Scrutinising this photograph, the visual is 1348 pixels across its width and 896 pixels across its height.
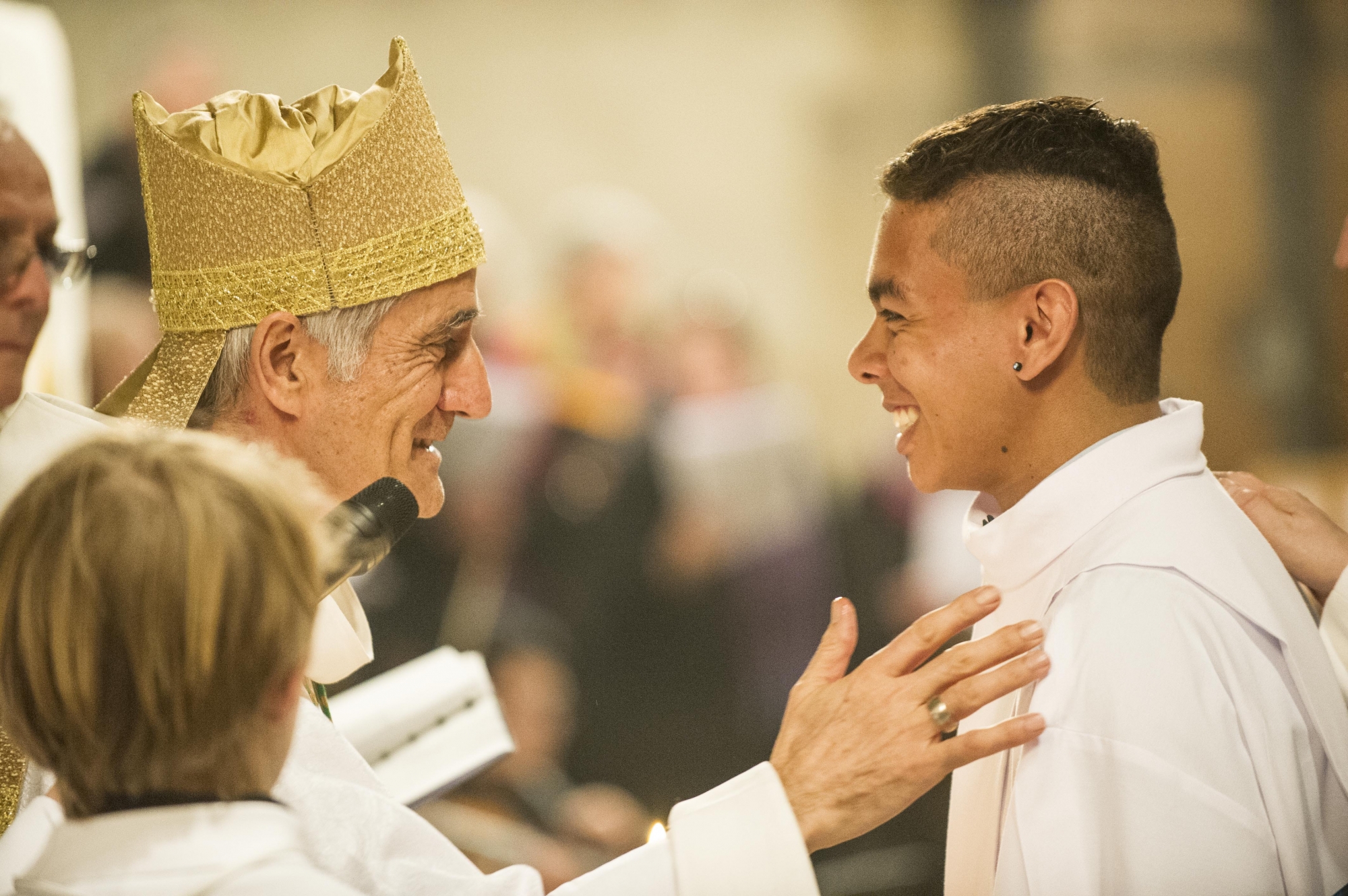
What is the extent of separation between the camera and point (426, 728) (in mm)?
2326

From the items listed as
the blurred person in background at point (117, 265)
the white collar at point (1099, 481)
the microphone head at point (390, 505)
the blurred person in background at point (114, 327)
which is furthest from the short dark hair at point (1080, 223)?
the blurred person in background at point (114, 327)

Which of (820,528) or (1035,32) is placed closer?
(820,528)

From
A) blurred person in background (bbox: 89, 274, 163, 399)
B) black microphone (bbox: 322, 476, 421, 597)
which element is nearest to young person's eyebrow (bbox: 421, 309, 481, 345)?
black microphone (bbox: 322, 476, 421, 597)

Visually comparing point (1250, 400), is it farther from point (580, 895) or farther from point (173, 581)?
point (173, 581)

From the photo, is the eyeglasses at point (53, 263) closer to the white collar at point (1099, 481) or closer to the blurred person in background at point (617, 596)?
the white collar at point (1099, 481)

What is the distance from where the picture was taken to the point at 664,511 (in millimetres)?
5633

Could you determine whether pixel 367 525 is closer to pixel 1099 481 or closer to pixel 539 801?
pixel 1099 481

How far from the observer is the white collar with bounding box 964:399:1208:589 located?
1.77 m

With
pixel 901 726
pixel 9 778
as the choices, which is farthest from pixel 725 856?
pixel 9 778

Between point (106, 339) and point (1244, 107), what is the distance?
6424 millimetres

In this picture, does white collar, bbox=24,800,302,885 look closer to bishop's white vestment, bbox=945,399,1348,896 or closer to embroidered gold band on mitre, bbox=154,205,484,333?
bishop's white vestment, bbox=945,399,1348,896

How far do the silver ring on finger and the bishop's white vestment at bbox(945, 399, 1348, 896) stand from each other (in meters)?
0.11

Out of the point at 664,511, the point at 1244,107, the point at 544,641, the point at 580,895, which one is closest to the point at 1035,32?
the point at 1244,107

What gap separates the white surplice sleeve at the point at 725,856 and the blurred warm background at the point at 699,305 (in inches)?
127
